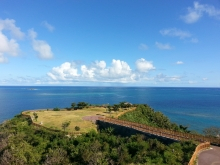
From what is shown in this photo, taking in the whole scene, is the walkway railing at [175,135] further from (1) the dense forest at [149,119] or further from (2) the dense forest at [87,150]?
(1) the dense forest at [149,119]

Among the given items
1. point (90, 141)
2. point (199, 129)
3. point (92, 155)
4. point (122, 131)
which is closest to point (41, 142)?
point (90, 141)

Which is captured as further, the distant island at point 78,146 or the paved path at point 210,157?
the distant island at point 78,146

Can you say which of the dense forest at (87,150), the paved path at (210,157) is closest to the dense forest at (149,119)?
the dense forest at (87,150)

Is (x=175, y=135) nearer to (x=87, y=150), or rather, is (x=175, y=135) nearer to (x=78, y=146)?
(x=87, y=150)

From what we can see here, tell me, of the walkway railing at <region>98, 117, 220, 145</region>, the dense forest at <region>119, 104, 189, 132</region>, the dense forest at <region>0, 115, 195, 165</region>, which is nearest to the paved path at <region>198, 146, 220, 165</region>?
the dense forest at <region>0, 115, 195, 165</region>

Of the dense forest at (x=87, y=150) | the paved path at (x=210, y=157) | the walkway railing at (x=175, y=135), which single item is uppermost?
the walkway railing at (x=175, y=135)

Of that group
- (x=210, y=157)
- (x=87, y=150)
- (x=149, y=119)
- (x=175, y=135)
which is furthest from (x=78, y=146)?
(x=149, y=119)
